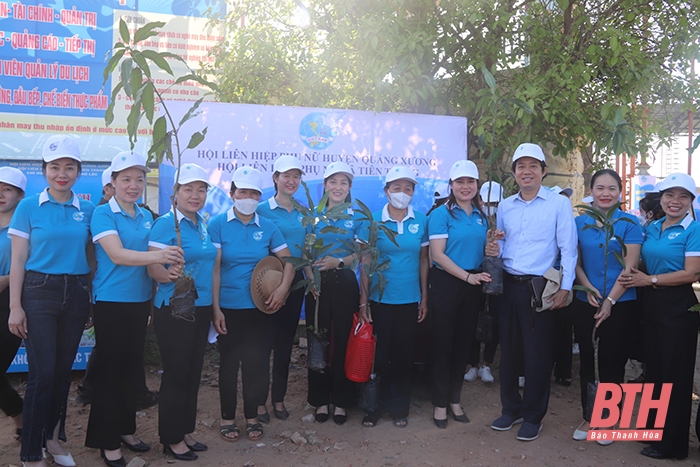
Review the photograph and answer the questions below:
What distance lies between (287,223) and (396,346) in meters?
1.25

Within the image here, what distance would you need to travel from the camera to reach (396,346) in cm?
432

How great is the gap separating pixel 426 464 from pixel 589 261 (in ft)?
6.11

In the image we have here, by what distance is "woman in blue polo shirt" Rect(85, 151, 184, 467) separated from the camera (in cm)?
340

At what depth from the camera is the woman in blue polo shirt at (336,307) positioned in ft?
14.3

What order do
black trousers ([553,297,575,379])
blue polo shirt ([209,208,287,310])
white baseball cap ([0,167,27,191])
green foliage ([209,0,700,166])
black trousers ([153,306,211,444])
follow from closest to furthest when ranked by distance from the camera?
black trousers ([153,306,211,444]) < white baseball cap ([0,167,27,191]) < blue polo shirt ([209,208,287,310]) < black trousers ([553,297,575,379]) < green foliage ([209,0,700,166])

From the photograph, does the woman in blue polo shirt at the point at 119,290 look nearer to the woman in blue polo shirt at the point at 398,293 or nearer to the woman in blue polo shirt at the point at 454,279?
the woman in blue polo shirt at the point at 398,293

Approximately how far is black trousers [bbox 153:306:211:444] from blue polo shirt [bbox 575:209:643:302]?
8.91 feet

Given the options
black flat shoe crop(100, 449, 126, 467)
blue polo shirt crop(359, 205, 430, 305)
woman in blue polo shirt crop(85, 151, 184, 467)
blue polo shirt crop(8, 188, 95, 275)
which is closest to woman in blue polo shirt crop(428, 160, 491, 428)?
blue polo shirt crop(359, 205, 430, 305)

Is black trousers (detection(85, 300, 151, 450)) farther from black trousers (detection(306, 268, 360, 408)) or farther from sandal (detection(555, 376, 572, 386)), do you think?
sandal (detection(555, 376, 572, 386))

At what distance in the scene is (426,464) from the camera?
374cm

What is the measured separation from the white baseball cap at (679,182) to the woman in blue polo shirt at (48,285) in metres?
3.83

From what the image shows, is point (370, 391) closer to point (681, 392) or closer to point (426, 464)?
point (426, 464)

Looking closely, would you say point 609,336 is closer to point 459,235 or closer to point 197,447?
point 459,235

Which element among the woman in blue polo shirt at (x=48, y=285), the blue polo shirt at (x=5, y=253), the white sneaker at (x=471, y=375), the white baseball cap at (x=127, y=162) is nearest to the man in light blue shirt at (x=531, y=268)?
the white sneaker at (x=471, y=375)
